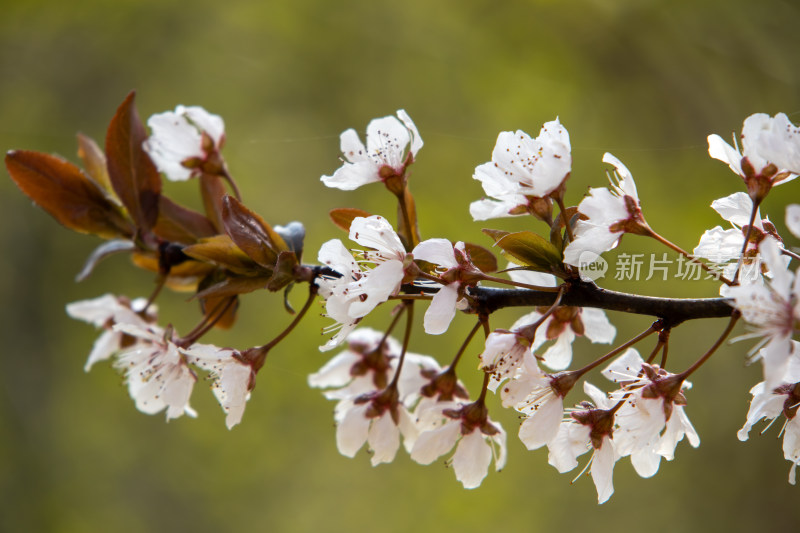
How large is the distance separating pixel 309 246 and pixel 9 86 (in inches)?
79.8

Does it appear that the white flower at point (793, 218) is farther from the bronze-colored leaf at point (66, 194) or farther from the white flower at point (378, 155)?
the bronze-colored leaf at point (66, 194)

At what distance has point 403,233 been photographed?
746 millimetres

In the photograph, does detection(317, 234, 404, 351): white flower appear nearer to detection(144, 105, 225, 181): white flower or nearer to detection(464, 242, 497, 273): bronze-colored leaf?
detection(464, 242, 497, 273): bronze-colored leaf

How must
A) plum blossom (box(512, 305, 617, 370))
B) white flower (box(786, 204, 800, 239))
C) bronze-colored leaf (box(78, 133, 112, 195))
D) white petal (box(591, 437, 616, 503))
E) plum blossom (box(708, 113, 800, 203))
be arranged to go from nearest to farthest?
white flower (box(786, 204, 800, 239)) < plum blossom (box(708, 113, 800, 203)) < white petal (box(591, 437, 616, 503)) < plum blossom (box(512, 305, 617, 370)) < bronze-colored leaf (box(78, 133, 112, 195))

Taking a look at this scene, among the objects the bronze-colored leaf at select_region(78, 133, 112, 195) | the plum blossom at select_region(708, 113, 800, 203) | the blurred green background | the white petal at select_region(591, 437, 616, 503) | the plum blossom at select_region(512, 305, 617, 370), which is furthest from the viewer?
the blurred green background

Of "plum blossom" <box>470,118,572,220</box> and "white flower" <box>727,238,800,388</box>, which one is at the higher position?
"plum blossom" <box>470,118,572,220</box>

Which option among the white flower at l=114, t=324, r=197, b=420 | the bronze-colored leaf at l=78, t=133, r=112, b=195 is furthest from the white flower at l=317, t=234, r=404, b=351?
the bronze-colored leaf at l=78, t=133, r=112, b=195

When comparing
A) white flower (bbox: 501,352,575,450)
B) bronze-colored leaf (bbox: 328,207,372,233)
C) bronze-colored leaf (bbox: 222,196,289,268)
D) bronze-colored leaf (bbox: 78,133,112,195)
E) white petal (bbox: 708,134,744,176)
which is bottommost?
white flower (bbox: 501,352,575,450)

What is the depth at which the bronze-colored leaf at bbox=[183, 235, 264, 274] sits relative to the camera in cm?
75

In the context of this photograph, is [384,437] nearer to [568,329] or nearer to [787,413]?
[568,329]

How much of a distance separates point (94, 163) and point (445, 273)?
22.3 inches

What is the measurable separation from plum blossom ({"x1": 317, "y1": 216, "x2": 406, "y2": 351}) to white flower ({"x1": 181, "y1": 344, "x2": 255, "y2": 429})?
0.13m

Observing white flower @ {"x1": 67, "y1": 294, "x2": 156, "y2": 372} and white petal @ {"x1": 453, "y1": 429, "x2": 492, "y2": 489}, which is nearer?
white petal @ {"x1": 453, "y1": 429, "x2": 492, "y2": 489}

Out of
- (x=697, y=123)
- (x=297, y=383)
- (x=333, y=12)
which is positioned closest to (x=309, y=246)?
(x=297, y=383)
